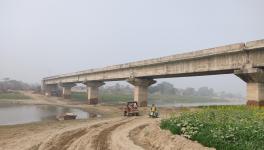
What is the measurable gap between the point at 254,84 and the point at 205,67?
24.3ft

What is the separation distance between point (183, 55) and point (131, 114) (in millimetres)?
12027

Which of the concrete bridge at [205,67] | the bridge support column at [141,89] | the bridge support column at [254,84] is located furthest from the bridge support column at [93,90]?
the bridge support column at [254,84]

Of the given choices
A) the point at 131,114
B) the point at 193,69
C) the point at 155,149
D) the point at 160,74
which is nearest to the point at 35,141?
the point at 155,149

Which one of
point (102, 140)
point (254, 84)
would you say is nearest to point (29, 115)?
point (102, 140)

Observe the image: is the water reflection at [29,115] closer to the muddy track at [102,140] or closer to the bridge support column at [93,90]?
the bridge support column at [93,90]

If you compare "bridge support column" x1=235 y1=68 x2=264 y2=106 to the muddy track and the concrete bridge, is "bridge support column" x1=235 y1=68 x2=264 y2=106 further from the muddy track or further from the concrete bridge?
the muddy track

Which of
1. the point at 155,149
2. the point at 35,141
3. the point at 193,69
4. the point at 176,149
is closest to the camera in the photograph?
the point at 176,149

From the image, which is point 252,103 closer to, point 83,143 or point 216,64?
point 216,64

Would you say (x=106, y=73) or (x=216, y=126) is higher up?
(x=106, y=73)

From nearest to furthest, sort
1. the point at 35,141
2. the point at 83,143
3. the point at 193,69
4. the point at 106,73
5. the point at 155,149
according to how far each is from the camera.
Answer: the point at 155,149 → the point at 83,143 → the point at 35,141 → the point at 193,69 → the point at 106,73

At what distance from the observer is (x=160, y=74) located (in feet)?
161

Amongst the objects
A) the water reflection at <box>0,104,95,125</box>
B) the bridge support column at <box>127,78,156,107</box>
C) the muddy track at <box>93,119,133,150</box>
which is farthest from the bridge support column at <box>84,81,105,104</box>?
the muddy track at <box>93,119,133,150</box>

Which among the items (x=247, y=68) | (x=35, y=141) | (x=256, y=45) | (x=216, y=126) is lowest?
(x=35, y=141)

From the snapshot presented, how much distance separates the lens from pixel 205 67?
3916 cm
